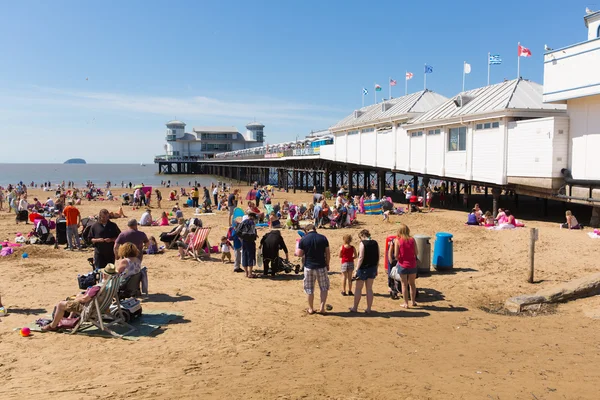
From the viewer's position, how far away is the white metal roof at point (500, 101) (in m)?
17.7

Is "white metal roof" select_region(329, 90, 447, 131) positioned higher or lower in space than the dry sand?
higher

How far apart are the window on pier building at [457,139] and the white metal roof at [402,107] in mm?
4496

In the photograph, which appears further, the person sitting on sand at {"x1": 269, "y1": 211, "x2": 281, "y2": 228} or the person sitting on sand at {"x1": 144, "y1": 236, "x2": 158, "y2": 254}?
the person sitting on sand at {"x1": 269, "y1": 211, "x2": 281, "y2": 228}

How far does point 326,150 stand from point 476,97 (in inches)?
637

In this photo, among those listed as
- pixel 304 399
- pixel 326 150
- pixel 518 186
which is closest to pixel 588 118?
pixel 518 186

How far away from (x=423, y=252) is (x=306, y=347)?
14.6ft

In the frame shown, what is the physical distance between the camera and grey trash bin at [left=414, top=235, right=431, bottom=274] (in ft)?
30.8

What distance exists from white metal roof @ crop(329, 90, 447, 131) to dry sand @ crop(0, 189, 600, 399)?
16819 millimetres

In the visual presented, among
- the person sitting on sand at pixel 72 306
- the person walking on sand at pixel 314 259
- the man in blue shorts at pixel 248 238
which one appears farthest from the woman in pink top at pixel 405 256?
the person sitting on sand at pixel 72 306

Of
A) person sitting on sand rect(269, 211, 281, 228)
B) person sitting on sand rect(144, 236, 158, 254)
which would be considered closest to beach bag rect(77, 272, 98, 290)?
person sitting on sand rect(144, 236, 158, 254)

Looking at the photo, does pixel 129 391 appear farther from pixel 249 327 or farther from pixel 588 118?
pixel 588 118

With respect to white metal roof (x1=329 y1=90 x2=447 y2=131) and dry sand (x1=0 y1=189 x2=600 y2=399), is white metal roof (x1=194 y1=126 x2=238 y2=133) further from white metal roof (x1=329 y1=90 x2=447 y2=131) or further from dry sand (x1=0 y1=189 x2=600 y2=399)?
dry sand (x1=0 y1=189 x2=600 y2=399)

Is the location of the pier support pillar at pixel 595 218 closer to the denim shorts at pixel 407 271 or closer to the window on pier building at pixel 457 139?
the window on pier building at pixel 457 139

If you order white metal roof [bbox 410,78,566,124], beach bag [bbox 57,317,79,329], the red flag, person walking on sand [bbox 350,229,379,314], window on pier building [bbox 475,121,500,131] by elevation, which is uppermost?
the red flag
